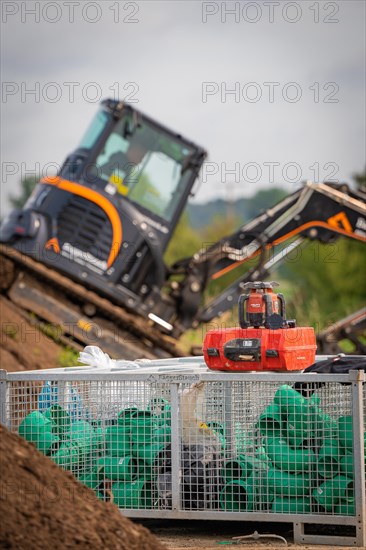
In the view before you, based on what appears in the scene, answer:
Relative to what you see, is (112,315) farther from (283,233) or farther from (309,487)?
(309,487)

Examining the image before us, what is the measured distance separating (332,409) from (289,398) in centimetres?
29

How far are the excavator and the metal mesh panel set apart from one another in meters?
7.70

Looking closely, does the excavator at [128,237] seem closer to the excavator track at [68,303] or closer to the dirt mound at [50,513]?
the excavator track at [68,303]

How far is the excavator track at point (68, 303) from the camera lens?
15.0 meters

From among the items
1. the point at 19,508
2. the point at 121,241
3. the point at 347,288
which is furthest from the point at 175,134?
the point at 347,288

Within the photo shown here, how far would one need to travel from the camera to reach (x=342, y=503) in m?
6.75

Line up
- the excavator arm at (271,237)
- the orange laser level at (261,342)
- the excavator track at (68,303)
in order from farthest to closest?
the excavator arm at (271,237)
the excavator track at (68,303)
the orange laser level at (261,342)

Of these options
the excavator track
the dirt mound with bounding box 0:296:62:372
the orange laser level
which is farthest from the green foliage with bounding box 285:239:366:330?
the orange laser level

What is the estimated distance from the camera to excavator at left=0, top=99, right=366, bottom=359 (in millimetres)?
15039

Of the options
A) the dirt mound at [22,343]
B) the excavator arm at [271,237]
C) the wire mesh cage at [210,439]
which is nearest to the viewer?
the wire mesh cage at [210,439]

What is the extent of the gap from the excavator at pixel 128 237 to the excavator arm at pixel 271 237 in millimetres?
16

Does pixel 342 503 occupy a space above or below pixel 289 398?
below

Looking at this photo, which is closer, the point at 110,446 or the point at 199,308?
the point at 110,446

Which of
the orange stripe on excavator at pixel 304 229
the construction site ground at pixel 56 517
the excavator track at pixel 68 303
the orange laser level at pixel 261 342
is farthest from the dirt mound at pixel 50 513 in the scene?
the orange stripe on excavator at pixel 304 229
